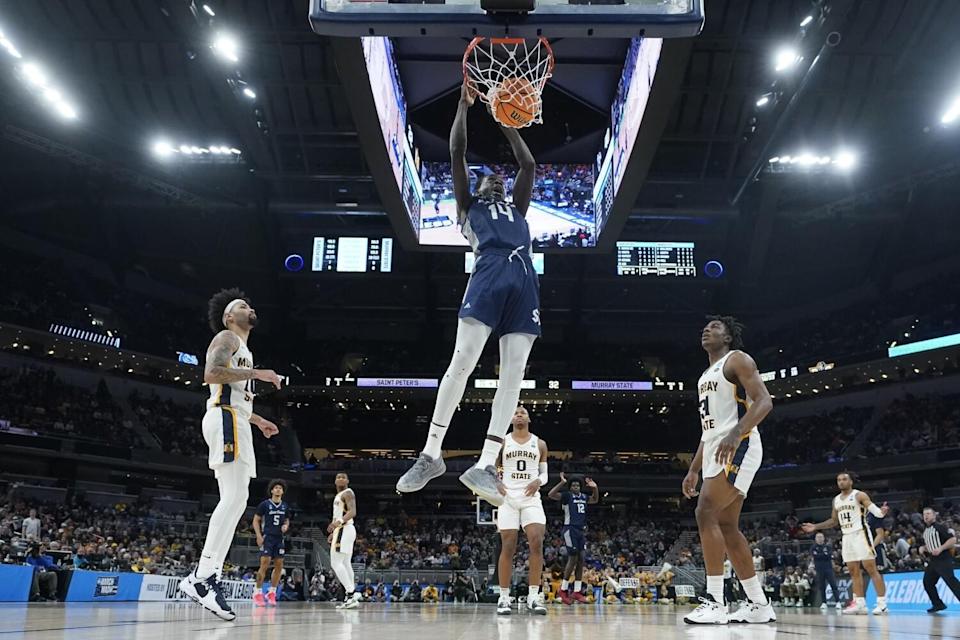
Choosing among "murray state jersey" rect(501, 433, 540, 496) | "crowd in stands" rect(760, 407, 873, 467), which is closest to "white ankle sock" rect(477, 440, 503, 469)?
"murray state jersey" rect(501, 433, 540, 496)

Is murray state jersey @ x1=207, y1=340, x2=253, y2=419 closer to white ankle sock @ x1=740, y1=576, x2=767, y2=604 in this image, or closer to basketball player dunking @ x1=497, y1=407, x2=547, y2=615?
basketball player dunking @ x1=497, y1=407, x2=547, y2=615

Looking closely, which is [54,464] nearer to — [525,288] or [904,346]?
[525,288]

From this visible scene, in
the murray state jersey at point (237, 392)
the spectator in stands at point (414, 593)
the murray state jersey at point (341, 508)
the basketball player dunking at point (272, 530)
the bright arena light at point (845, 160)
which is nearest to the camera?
the murray state jersey at point (237, 392)

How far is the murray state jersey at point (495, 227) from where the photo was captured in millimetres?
5203

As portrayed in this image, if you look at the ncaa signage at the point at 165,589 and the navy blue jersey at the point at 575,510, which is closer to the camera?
the navy blue jersey at the point at 575,510

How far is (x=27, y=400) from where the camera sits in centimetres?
2870

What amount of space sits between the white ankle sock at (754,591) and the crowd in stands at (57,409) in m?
27.6

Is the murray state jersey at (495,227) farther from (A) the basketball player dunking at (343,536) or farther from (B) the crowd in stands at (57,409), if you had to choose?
(B) the crowd in stands at (57,409)

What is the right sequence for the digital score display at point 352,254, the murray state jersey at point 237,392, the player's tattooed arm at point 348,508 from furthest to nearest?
the digital score display at point 352,254
the player's tattooed arm at point 348,508
the murray state jersey at point 237,392

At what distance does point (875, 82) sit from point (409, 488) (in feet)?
64.0

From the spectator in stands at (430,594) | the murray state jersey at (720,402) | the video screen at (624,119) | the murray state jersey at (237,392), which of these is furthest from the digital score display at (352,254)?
the murray state jersey at (720,402)

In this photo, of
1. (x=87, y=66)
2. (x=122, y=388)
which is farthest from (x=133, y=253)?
(x=87, y=66)

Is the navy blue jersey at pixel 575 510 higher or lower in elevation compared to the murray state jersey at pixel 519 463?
lower

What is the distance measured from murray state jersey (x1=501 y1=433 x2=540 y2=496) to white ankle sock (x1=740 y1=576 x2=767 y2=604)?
2918mm
